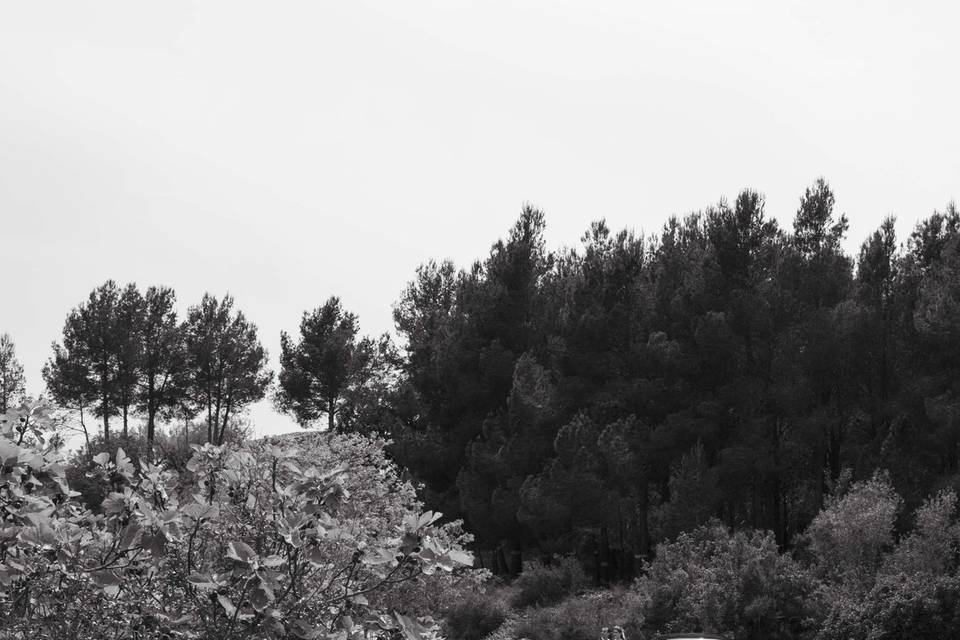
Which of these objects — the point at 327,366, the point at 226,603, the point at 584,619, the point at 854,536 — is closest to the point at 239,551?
the point at 226,603

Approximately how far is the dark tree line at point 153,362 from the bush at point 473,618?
99.1 feet

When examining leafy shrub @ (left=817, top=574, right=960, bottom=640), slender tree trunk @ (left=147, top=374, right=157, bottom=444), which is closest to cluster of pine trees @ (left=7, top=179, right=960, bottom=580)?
leafy shrub @ (left=817, top=574, right=960, bottom=640)

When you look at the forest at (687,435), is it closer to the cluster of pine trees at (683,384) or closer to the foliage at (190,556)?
the cluster of pine trees at (683,384)

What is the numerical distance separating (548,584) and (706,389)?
10.1 meters

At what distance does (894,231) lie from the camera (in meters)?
44.2

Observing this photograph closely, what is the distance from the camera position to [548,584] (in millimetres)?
37188

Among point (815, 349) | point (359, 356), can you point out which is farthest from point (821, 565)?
point (359, 356)

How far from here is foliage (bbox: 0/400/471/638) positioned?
4832 millimetres

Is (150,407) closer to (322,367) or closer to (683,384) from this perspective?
(322,367)

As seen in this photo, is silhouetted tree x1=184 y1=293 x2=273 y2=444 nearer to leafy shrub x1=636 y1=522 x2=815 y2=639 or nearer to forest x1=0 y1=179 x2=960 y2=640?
forest x1=0 y1=179 x2=960 y2=640

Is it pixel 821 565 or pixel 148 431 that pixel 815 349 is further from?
pixel 148 431

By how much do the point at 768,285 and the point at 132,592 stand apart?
37953 mm

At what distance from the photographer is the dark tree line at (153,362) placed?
62719 mm

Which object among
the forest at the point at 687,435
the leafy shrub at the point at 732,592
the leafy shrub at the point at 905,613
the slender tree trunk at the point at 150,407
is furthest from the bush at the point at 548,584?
the slender tree trunk at the point at 150,407
